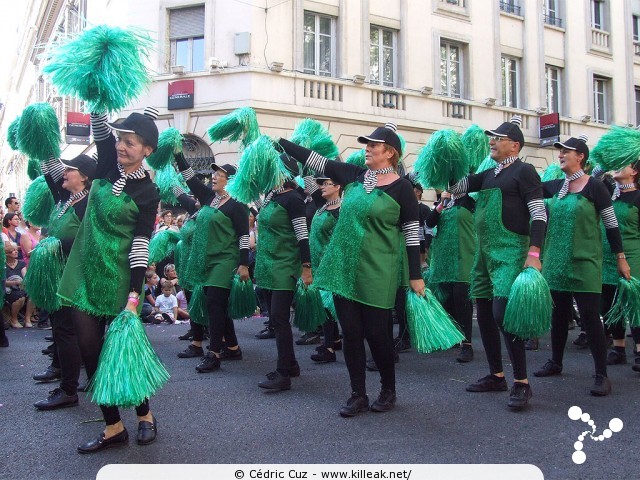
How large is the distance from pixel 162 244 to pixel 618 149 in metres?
5.18

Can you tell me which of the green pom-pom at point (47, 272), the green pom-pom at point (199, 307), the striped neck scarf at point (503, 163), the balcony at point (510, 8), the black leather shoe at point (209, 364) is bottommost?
the black leather shoe at point (209, 364)

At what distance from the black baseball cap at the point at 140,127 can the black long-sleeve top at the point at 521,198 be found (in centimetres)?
232

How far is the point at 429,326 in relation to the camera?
415 cm

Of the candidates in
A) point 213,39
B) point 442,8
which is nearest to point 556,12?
point 442,8

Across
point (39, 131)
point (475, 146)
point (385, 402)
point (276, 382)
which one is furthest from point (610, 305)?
point (39, 131)

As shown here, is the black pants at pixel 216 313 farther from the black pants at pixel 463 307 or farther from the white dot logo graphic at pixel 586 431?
the white dot logo graphic at pixel 586 431

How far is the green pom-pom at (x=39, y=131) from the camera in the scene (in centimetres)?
483

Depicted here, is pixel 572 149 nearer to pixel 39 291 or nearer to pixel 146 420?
pixel 146 420

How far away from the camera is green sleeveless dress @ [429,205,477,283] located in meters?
6.54

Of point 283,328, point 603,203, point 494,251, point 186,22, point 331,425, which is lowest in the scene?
point 331,425

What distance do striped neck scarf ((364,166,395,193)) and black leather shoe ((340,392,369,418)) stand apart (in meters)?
1.30

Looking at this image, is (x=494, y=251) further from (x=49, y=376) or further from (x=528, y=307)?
(x=49, y=376)

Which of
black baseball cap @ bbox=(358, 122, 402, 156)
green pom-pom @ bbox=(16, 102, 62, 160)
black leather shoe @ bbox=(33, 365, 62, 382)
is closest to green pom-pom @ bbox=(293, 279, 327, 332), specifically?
black baseball cap @ bbox=(358, 122, 402, 156)

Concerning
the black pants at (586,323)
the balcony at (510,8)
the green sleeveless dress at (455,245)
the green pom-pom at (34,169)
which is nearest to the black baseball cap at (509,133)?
the black pants at (586,323)
